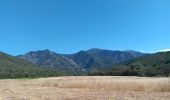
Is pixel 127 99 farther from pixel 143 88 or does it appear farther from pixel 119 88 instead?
pixel 119 88

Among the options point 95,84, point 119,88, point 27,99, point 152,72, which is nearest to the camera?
point 27,99

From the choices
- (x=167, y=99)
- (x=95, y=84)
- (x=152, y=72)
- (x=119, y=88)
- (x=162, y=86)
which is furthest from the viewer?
(x=152, y=72)

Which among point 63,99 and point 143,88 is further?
point 143,88

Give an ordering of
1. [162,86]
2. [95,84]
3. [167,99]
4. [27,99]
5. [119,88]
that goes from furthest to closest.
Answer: [95,84], [119,88], [162,86], [27,99], [167,99]

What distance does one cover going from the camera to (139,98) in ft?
67.9

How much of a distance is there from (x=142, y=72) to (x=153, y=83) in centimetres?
6947

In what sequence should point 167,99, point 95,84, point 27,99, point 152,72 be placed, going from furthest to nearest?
point 152,72, point 95,84, point 27,99, point 167,99

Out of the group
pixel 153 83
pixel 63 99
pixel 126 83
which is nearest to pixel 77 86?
pixel 126 83

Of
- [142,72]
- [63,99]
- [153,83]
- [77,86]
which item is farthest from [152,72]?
[63,99]

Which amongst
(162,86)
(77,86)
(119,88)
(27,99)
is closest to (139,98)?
(27,99)

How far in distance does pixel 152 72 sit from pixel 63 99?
252 ft

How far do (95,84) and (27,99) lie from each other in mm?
13986

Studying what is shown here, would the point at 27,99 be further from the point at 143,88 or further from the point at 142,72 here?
the point at 142,72

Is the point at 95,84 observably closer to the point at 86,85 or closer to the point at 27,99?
the point at 86,85
